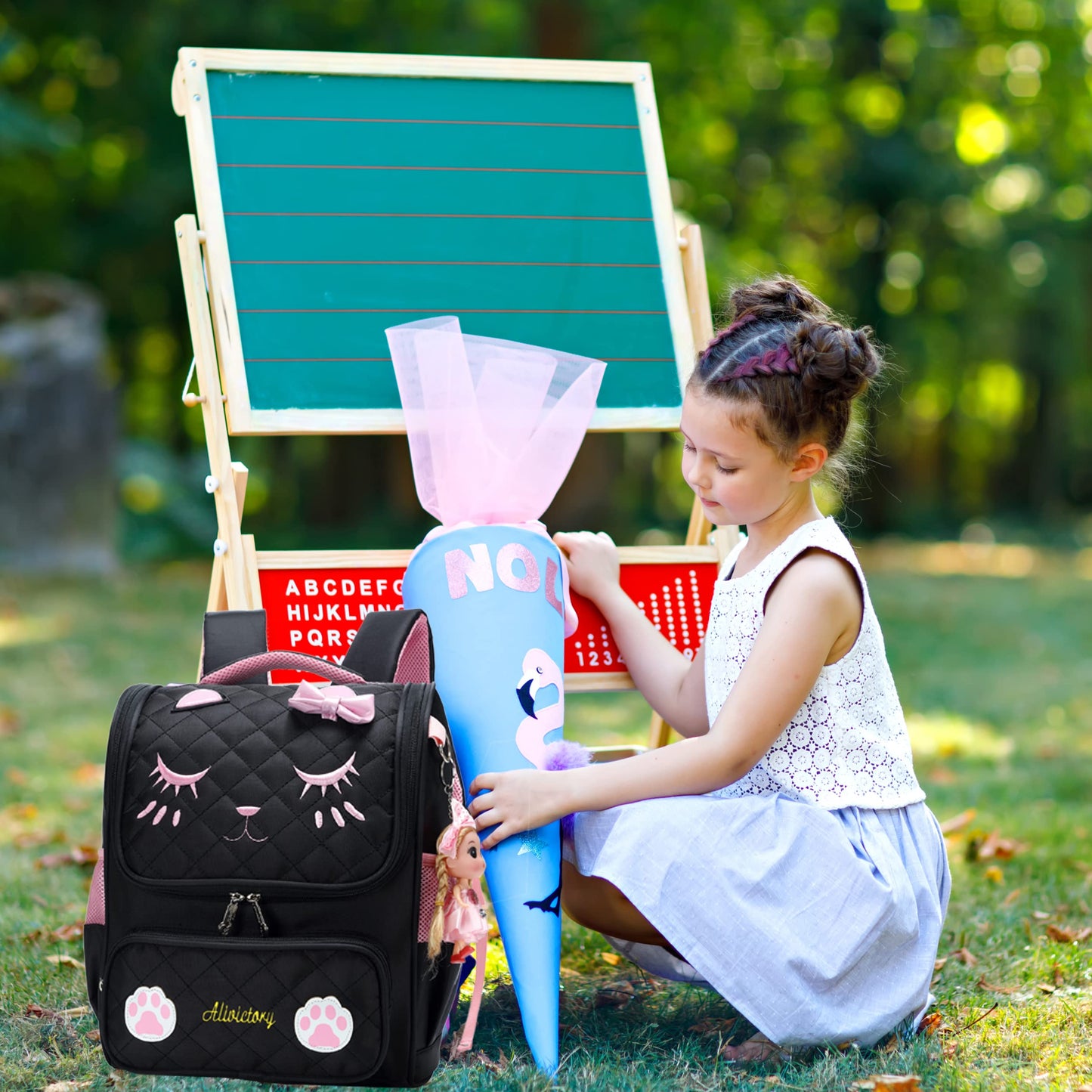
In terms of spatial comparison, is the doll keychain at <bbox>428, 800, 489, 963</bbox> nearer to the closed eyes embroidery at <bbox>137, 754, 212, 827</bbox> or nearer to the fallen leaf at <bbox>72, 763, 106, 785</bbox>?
the closed eyes embroidery at <bbox>137, 754, 212, 827</bbox>

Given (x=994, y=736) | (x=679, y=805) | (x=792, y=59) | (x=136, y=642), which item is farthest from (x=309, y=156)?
(x=792, y=59)

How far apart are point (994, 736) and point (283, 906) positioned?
3.99 meters

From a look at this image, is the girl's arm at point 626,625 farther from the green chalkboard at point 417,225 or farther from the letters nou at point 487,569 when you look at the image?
the green chalkboard at point 417,225

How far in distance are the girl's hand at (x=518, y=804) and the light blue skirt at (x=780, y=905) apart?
11cm

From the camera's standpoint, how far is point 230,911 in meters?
1.96

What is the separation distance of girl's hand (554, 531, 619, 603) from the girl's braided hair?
51 cm

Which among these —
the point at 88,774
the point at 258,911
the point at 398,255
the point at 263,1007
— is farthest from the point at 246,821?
the point at 88,774

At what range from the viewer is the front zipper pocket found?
1.95 m

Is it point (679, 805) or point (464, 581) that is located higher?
point (464, 581)

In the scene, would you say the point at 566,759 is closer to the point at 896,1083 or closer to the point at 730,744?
the point at 730,744

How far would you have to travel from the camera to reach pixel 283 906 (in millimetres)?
1970

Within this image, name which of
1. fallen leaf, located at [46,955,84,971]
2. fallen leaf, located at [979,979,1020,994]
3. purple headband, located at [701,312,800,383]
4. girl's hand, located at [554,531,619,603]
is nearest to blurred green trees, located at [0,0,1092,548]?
girl's hand, located at [554,531,619,603]

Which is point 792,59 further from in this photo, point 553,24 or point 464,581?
point 464,581

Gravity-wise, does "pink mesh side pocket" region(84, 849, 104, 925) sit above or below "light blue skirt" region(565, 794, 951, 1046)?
above
